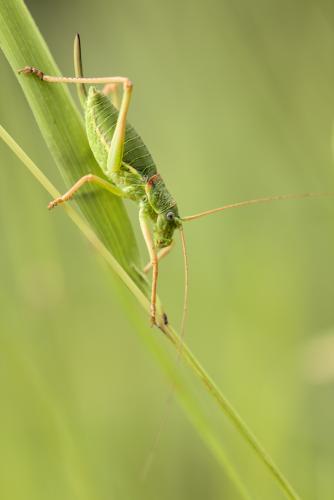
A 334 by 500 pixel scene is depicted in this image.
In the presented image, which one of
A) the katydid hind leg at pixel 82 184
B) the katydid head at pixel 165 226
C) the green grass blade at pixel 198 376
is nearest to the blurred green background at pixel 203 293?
the green grass blade at pixel 198 376

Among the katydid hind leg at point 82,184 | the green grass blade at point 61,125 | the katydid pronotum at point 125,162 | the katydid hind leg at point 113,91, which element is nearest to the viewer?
the green grass blade at point 61,125

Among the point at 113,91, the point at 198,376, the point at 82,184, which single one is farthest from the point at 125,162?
the point at 198,376

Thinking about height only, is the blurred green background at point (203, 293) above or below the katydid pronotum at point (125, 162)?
below

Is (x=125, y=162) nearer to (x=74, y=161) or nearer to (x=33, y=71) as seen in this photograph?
(x=74, y=161)

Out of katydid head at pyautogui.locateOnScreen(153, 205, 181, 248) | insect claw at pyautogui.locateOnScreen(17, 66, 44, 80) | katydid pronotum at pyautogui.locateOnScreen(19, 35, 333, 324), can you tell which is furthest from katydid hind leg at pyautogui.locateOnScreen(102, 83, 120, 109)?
insect claw at pyautogui.locateOnScreen(17, 66, 44, 80)

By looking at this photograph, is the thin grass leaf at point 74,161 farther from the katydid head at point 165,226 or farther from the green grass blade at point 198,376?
the katydid head at point 165,226

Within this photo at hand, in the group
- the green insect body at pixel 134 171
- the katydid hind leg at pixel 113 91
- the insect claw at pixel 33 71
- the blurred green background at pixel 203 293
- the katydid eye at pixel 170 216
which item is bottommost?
the blurred green background at pixel 203 293
